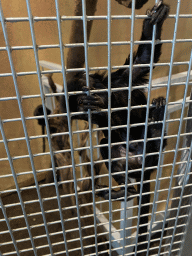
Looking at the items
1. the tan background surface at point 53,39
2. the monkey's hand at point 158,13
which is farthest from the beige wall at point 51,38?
the monkey's hand at point 158,13

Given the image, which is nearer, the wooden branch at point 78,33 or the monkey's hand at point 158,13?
the monkey's hand at point 158,13

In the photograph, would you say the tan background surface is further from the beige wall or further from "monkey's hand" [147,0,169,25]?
"monkey's hand" [147,0,169,25]

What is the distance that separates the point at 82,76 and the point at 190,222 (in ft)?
1.67

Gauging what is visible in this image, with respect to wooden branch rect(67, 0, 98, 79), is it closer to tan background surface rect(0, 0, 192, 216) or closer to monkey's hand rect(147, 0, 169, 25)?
tan background surface rect(0, 0, 192, 216)

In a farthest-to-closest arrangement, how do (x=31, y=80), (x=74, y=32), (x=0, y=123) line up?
(x=31, y=80) → (x=74, y=32) → (x=0, y=123)

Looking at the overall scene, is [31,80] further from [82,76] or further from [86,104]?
[86,104]

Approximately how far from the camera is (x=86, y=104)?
31cm

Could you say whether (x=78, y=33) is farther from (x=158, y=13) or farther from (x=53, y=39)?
(x=158, y=13)

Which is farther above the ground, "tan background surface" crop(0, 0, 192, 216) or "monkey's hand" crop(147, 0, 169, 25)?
"monkey's hand" crop(147, 0, 169, 25)

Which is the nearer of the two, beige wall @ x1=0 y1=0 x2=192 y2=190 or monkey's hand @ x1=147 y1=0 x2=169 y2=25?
monkey's hand @ x1=147 y1=0 x2=169 y2=25

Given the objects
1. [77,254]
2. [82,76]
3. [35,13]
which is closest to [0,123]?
[35,13]

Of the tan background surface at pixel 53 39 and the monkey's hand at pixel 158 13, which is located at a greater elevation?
the monkey's hand at pixel 158 13

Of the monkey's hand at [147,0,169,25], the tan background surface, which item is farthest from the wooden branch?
the monkey's hand at [147,0,169,25]

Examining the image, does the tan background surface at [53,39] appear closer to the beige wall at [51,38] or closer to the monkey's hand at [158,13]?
the beige wall at [51,38]
